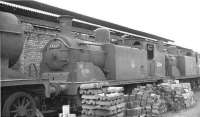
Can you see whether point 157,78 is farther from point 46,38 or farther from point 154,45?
point 46,38

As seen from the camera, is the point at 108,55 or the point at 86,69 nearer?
the point at 86,69

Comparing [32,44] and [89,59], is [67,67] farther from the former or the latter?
[32,44]

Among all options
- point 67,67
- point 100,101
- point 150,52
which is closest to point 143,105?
point 100,101

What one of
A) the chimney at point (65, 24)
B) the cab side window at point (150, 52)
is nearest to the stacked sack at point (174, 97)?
the cab side window at point (150, 52)

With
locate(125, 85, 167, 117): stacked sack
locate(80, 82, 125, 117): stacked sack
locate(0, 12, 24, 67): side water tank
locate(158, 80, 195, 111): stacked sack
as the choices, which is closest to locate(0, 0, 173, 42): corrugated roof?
locate(0, 12, 24, 67): side water tank

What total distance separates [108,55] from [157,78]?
3.89 m

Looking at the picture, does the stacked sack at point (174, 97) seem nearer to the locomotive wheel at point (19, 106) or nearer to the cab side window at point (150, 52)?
the cab side window at point (150, 52)

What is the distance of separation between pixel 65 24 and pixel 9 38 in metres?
3.39

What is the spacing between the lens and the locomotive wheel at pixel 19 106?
235 inches

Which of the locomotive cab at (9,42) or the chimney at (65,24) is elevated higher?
the chimney at (65,24)

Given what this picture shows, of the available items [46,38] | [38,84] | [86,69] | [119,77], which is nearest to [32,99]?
[38,84]

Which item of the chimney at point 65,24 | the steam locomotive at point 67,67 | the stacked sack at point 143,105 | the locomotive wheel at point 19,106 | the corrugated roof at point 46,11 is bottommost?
the stacked sack at point 143,105

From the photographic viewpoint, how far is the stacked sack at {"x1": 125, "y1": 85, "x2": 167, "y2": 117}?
847 cm

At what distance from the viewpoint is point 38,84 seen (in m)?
6.78
